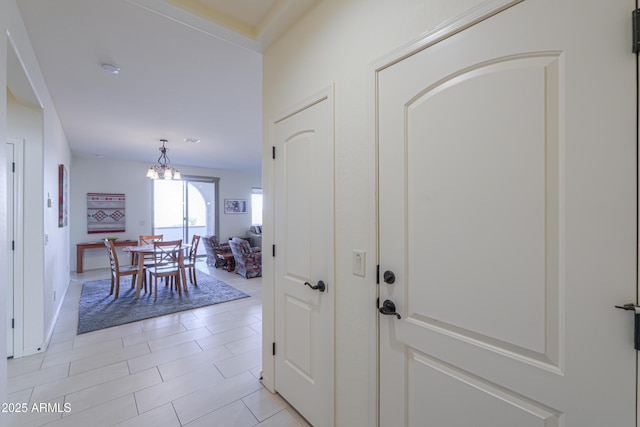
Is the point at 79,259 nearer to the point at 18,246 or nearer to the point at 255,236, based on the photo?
the point at 255,236

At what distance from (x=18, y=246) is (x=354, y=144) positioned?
3396 millimetres

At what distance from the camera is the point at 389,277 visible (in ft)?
4.21

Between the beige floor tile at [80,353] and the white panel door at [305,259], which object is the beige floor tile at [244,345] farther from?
the beige floor tile at [80,353]

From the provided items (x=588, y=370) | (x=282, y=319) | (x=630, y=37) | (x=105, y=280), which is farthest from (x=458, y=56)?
(x=105, y=280)

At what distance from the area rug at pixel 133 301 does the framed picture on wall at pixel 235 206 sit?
350 cm

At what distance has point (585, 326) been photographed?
79cm

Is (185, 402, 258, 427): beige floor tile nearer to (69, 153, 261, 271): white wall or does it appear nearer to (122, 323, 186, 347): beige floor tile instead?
(122, 323, 186, 347): beige floor tile

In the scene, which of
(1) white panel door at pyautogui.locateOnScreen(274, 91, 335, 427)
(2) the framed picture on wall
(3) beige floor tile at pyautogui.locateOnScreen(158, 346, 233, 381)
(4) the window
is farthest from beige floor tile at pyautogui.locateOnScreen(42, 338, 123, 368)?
(4) the window

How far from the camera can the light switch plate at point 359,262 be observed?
1.41 m

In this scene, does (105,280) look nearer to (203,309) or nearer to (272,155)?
(203,309)

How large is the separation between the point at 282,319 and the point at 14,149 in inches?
121

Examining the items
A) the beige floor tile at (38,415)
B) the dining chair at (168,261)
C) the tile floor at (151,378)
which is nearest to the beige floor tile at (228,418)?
the tile floor at (151,378)

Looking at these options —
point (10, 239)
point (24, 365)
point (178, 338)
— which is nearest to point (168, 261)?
point (178, 338)

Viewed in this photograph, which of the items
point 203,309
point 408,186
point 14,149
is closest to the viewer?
point 408,186
